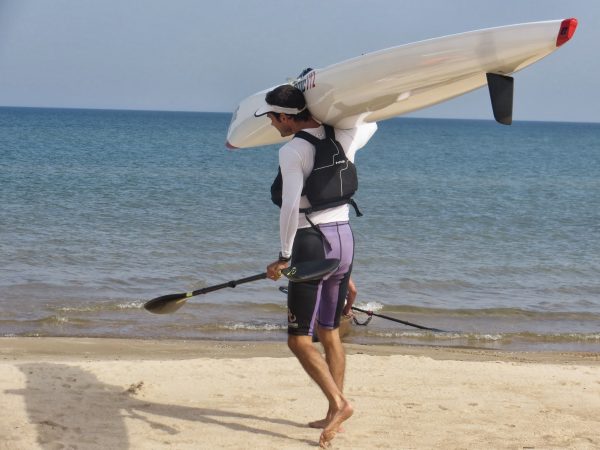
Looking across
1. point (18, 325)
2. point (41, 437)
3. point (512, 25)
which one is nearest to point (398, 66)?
point (512, 25)

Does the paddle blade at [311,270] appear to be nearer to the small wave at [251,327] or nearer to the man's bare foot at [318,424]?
the man's bare foot at [318,424]

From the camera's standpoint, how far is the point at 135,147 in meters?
49.7

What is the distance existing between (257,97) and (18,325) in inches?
186

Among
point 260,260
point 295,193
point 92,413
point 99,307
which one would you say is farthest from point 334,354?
point 260,260

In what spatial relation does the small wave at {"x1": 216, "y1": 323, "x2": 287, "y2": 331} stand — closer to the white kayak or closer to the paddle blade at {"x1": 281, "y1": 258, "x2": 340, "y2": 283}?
the white kayak

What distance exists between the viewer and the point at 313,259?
4805mm

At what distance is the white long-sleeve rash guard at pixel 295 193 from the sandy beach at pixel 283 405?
3.96 ft

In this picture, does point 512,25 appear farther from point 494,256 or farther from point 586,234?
point 586,234

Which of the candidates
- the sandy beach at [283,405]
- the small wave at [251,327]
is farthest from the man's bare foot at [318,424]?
the small wave at [251,327]

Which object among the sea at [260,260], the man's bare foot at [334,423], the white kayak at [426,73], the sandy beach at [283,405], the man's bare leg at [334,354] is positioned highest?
the white kayak at [426,73]

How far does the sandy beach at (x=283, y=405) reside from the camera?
198 inches

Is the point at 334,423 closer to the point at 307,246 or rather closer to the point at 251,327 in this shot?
the point at 307,246

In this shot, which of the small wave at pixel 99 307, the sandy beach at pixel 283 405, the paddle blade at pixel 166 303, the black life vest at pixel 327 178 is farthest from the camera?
the small wave at pixel 99 307

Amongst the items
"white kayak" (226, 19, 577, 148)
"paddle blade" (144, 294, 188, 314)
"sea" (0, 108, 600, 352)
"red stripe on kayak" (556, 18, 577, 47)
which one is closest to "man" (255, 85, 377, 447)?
"white kayak" (226, 19, 577, 148)
